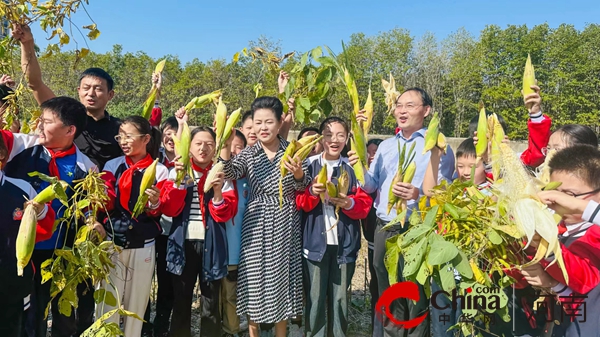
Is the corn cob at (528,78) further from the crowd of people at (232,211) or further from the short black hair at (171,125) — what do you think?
the short black hair at (171,125)

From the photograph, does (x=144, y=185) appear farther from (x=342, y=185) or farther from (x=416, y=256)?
(x=416, y=256)

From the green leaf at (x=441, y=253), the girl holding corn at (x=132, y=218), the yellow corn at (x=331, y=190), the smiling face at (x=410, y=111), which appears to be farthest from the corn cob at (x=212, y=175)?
the green leaf at (x=441, y=253)

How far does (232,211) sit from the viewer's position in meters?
3.17

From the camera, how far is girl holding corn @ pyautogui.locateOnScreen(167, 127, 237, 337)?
126 inches

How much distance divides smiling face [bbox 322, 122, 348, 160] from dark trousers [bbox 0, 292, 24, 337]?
2.37 meters

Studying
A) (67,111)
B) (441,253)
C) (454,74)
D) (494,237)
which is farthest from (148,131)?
(454,74)

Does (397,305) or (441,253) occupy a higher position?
(441,253)

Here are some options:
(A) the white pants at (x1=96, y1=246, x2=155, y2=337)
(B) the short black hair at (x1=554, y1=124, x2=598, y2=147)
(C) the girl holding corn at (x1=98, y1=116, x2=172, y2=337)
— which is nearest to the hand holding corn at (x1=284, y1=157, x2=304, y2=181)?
(C) the girl holding corn at (x1=98, y1=116, x2=172, y2=337)

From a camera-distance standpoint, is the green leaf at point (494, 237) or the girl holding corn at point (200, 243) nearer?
the green leaf at point (494, 237)

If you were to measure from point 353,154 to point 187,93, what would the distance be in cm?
1813

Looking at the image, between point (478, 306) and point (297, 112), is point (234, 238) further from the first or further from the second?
point (478, 306)

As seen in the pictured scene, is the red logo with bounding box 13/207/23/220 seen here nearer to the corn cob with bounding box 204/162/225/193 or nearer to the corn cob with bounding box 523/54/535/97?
the corn cob with bounding box 204/162/225/193

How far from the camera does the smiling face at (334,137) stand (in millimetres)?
3457

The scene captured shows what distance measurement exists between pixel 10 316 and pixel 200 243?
1.35 m
